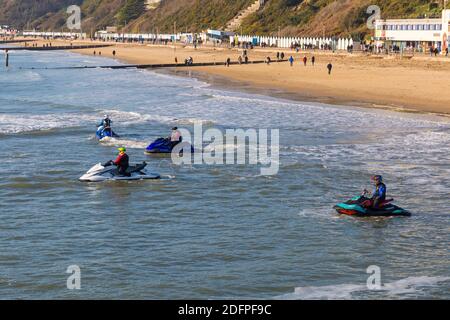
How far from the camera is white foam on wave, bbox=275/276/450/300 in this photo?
1634cm

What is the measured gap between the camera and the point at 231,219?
22703 millimetres

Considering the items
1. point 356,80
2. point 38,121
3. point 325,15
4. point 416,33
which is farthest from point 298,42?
point 38,121

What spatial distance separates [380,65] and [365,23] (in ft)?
151

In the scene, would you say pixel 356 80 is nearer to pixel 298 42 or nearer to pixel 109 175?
pixel 109 175

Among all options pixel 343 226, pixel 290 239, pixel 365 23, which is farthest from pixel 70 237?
pixel 365 23

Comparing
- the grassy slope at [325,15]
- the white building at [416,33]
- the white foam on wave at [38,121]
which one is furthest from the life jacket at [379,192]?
the grassy slope at [325,15]

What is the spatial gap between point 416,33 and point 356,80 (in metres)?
33.0

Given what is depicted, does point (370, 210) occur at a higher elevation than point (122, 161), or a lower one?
lower

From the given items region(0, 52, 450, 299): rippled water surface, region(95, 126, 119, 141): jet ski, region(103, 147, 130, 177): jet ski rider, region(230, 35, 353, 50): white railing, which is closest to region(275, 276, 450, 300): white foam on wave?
region(0, 52, 450, 299): rippled water surface

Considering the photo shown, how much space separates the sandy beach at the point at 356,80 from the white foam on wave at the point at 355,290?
98.1ft

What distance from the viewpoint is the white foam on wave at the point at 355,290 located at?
53.6ft

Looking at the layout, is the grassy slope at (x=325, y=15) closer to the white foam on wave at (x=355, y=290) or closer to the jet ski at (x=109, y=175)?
the jet ski at (x=109, y=175)

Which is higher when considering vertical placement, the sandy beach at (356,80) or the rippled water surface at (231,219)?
the sandy beach at (356,80)

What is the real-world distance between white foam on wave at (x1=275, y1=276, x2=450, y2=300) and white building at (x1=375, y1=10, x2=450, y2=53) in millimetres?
75232
